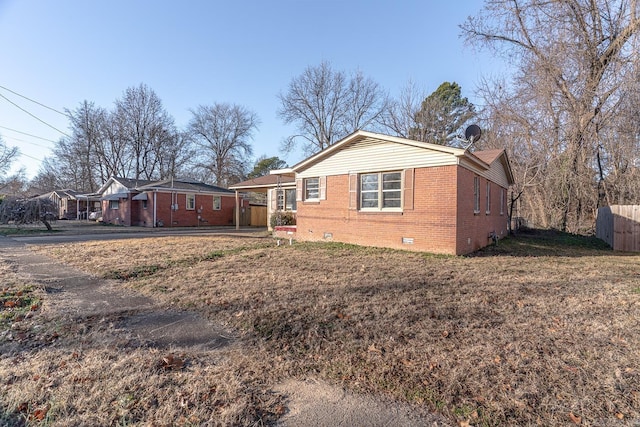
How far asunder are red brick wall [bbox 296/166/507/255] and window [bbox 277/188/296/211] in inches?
183

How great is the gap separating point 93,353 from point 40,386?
23.9 inches

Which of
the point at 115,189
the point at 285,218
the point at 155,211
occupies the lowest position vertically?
the point at 285,218

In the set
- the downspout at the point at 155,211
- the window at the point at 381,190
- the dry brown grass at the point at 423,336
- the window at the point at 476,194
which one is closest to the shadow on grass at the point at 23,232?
the downspout at the point at 155,211

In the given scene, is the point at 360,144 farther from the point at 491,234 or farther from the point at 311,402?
the point at 311,402

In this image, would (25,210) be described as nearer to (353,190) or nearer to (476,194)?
(353,190)

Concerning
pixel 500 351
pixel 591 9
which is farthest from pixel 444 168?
pixel 591 9

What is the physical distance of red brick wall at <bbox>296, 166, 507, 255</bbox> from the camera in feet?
29.5

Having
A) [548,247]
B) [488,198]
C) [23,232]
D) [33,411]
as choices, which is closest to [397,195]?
[488,198]

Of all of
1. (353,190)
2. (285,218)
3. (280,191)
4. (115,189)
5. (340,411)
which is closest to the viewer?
(340,411)

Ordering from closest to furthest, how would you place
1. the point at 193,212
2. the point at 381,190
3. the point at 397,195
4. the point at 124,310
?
the point at 124,310
the point at 397,195
the point at 381,190
the point at 193,212

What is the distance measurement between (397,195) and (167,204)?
18401 millimetres

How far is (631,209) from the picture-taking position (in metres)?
11.3

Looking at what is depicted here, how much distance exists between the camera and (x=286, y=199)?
17594 millimetres

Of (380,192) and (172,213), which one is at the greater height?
(380,192)
